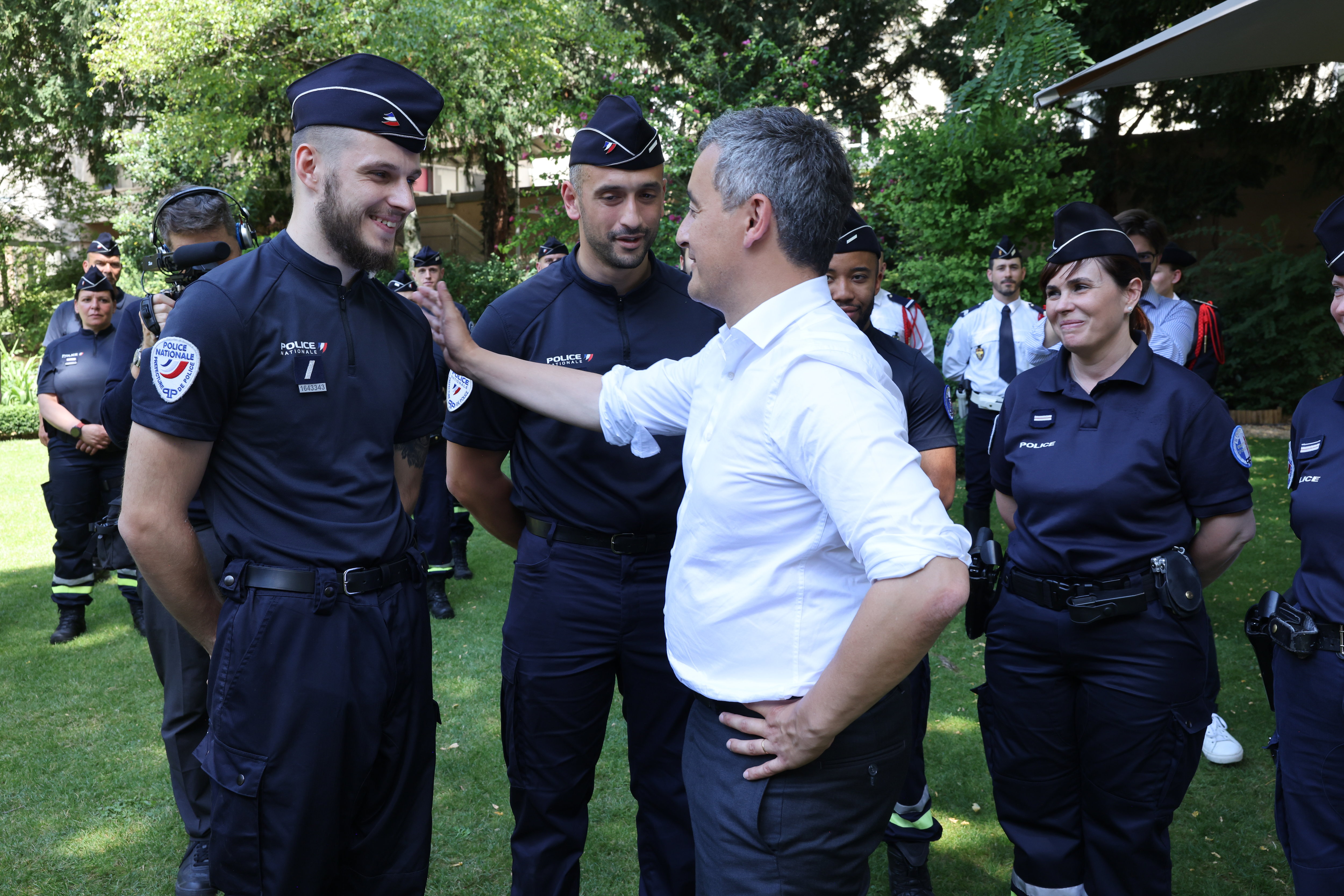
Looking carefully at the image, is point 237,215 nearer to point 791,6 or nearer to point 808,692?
point 808,692

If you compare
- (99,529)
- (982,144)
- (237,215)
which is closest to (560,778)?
(237,215)

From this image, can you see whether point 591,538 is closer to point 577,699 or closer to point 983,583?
point 577,699

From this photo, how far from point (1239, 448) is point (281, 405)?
275 cm

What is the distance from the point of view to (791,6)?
18406 millimetres

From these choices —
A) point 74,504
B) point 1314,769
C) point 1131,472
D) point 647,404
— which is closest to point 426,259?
point 74,504

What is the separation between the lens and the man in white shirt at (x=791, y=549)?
1.60m

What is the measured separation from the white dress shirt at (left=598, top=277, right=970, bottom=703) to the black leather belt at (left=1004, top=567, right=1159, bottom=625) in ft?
4.59

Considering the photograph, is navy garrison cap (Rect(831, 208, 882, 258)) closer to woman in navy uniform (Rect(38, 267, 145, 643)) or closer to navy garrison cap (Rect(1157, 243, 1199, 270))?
navy garrison cap (Rect(1157, 243, 1199, 270))

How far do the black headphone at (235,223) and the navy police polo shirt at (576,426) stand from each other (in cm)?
87

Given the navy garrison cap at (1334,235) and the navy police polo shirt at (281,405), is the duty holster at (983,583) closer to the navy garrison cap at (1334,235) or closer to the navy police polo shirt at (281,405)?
the navy garrison cap at (1334,235)

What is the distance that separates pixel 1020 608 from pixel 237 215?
9.64 ft

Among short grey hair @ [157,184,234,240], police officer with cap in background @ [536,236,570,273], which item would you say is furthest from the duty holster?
police officer with cap in background @ [536,236,570,273]

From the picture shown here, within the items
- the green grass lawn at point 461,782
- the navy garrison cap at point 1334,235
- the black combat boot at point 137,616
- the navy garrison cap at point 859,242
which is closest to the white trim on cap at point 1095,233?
the navy garrison cap at point 1334,235

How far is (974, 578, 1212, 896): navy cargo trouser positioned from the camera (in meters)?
2.85
